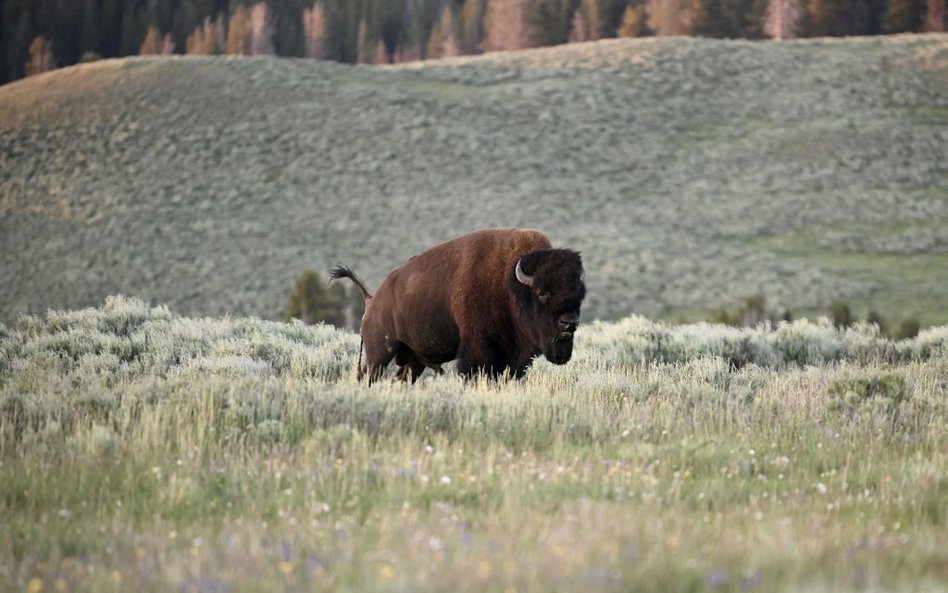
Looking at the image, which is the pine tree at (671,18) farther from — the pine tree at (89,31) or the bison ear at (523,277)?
the bison ear at (523,277)

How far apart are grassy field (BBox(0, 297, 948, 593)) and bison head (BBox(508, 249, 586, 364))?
433 millimetres

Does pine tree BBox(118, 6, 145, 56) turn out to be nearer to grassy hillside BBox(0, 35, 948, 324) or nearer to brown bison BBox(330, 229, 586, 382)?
grassy hillside BBox(0, 35, 948, 324)

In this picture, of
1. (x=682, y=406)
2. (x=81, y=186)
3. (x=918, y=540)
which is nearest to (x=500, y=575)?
(x=918, y=540)

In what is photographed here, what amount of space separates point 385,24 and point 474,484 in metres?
103

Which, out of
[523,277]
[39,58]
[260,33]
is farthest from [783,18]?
[523,277]

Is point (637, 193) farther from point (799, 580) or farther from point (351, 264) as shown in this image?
point (799, 580)

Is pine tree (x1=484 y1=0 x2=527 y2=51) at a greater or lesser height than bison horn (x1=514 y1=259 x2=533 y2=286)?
greater

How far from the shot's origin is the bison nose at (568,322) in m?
7.95

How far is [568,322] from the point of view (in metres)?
7.96

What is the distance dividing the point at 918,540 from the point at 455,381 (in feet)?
15.0

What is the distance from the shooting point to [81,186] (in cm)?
4844

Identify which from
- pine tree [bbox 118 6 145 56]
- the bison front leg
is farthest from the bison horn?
pine tree [bbox 118 6 145 56]

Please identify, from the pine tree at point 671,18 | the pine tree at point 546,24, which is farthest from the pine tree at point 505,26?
the pine tree at point 671,18

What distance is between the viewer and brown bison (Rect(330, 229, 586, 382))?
8.12 m
